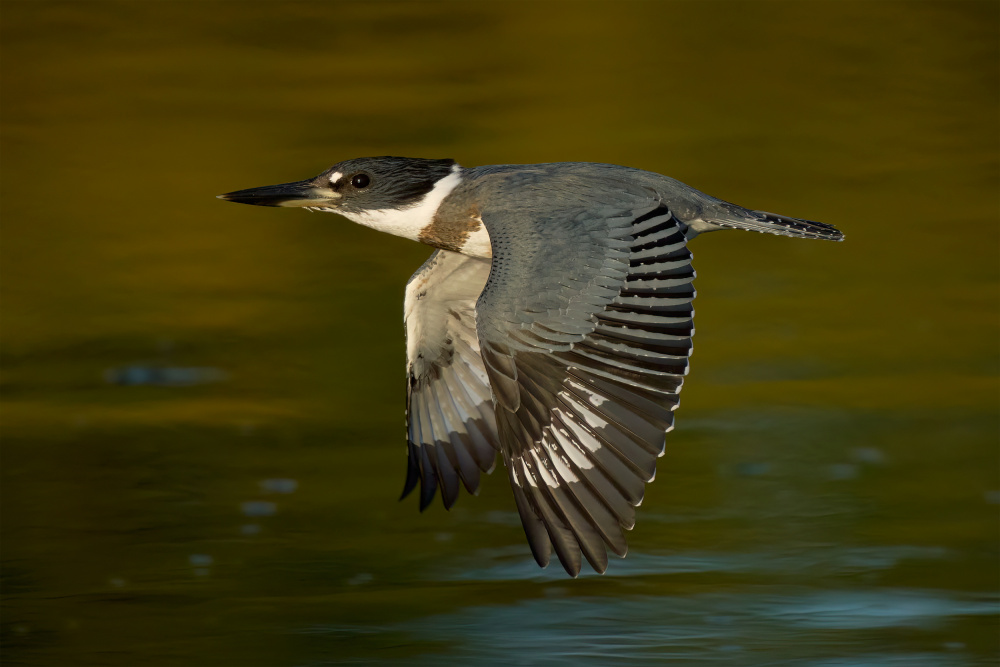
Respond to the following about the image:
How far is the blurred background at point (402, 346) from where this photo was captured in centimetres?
570

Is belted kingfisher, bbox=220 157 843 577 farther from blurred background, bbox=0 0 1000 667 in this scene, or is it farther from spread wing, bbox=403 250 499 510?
blurred background, bbox=0 0 1000 667

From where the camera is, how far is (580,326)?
16.6 ft

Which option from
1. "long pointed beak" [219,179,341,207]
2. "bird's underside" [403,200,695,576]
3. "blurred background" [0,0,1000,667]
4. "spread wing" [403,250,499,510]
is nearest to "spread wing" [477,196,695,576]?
"bird's underside" [403,200,695,576]

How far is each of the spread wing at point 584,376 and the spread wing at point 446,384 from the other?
3.62ft

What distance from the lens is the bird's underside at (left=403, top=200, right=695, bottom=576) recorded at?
4.94m

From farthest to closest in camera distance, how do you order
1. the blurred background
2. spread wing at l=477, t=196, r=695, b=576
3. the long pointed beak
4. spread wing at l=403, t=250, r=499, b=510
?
1. the long pointed beak
2. spread wing at l=403, t=250, r=499, b=510
3. the blurred background
4. spread wing at l=477, t=196, r=695, b=576

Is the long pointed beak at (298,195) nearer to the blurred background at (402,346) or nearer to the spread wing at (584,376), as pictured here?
the blurred background at (402,346)

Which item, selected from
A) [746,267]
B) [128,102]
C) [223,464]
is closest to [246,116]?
[128,102]

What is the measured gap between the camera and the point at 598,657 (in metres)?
5.28

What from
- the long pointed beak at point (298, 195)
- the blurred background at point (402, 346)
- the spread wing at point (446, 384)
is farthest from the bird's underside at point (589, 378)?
the long pointed beak at point (298, 195)

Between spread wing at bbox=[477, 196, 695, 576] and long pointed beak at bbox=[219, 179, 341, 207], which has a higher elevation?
long pointed beak at bbox=[219, 179, 341, 207]

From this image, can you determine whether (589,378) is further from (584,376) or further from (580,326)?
(580,326)

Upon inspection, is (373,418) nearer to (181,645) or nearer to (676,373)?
(181,645)

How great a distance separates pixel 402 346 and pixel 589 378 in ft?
11.2
